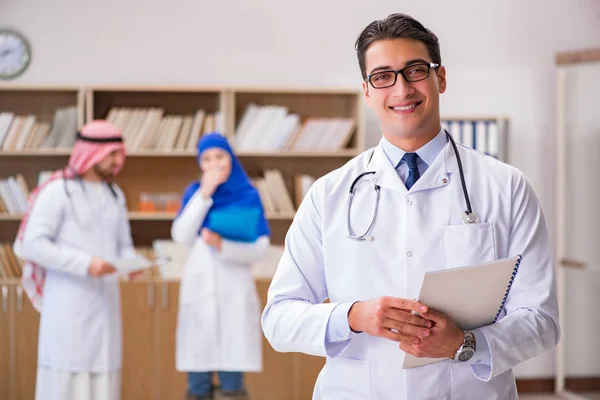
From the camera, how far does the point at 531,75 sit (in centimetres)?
549

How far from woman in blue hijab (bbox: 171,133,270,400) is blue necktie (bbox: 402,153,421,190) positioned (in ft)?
8.09

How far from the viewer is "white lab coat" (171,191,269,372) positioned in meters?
3.98

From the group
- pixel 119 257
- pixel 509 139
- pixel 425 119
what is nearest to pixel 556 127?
pixel 509 139

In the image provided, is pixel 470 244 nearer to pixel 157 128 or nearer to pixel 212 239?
pixel 212 239

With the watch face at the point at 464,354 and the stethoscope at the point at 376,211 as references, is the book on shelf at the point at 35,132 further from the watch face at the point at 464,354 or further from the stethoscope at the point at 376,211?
the watch face at the point at 464,354

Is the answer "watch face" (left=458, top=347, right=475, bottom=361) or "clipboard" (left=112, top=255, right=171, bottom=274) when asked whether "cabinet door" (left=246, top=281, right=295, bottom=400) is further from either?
"watch face" (left=458, top=347, right=475, bottom=361)

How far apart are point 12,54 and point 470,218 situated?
429cm

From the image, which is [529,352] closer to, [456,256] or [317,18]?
[456,256]

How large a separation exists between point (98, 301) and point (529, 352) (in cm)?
261

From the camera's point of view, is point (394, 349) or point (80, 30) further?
point (80, 30)

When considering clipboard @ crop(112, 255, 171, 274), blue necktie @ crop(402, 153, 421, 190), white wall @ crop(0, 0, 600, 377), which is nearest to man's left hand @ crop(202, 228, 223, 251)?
clipboard @ crop(112, 255, 171, 274)

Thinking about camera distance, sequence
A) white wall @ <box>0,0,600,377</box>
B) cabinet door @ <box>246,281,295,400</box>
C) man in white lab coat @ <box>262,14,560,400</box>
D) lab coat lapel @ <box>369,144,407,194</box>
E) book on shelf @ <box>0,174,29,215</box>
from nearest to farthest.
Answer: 1. man in white lab coat @ <box>262,14,560,400</box>
2. lab coat lapel @ <box>369,144,407,194</box>
3. book on shelf @ <box>0,174,29,215</box>
4. cabinet door @ <box>246,281,295,400</box>
5. white wall @ <box>0,0,600,377</box>

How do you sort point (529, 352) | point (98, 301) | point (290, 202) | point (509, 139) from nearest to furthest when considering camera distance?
point (529, 352), point (98, 301), point (290, 202), point (509, 139)

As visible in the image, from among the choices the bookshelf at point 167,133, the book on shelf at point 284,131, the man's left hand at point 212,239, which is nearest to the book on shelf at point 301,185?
the bookshelf at point 167,133
